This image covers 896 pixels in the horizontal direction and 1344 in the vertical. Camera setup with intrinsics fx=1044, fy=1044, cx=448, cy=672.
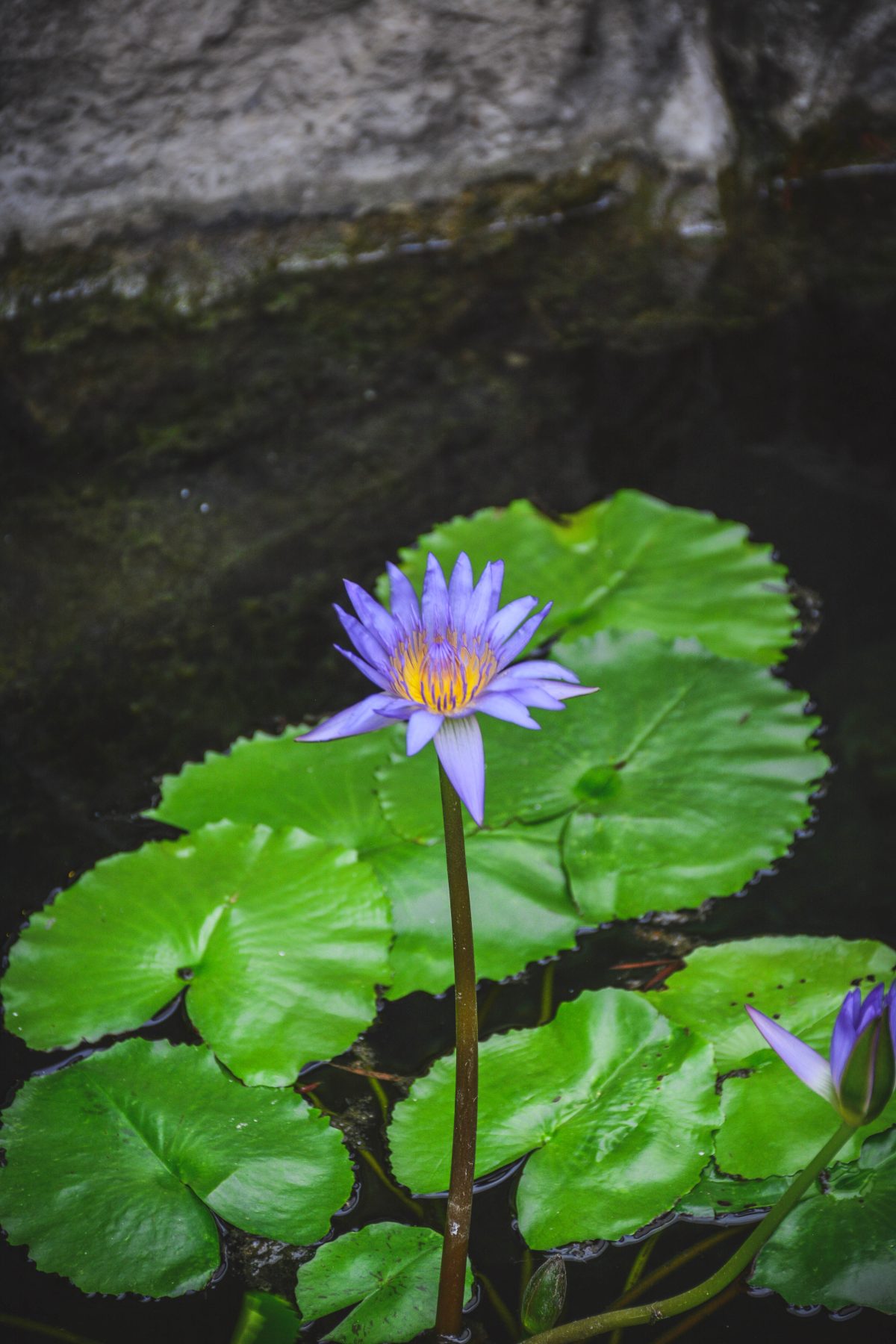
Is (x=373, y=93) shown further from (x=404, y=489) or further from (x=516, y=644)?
(x=516, y=644)

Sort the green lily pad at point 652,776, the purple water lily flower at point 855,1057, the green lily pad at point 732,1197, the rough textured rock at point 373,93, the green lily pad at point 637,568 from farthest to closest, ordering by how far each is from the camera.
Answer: the rough textured rock at point 373,93
the green lily pad at point 637,568
the green lily pad at point 652,776
the green lily pad at point 732,1197
the purple water lily flower at point 855,1057

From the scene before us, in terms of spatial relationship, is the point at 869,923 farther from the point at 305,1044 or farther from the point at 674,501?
the point at 674,501

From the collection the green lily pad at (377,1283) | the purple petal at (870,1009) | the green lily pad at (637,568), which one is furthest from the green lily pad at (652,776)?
the purple petal at (870,1009)

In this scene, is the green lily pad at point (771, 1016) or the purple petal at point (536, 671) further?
the green lily pad at point (771, 1016)

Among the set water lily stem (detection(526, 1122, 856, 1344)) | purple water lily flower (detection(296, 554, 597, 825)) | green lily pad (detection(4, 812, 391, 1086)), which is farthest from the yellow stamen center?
green lily pad (detection(4, 812, 391, 1086))

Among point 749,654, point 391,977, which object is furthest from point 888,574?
point 391,977

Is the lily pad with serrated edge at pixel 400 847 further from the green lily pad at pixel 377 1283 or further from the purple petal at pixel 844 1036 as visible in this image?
the purple petal at pixel 844 1036

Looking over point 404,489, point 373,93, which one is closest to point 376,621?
point 404,489
